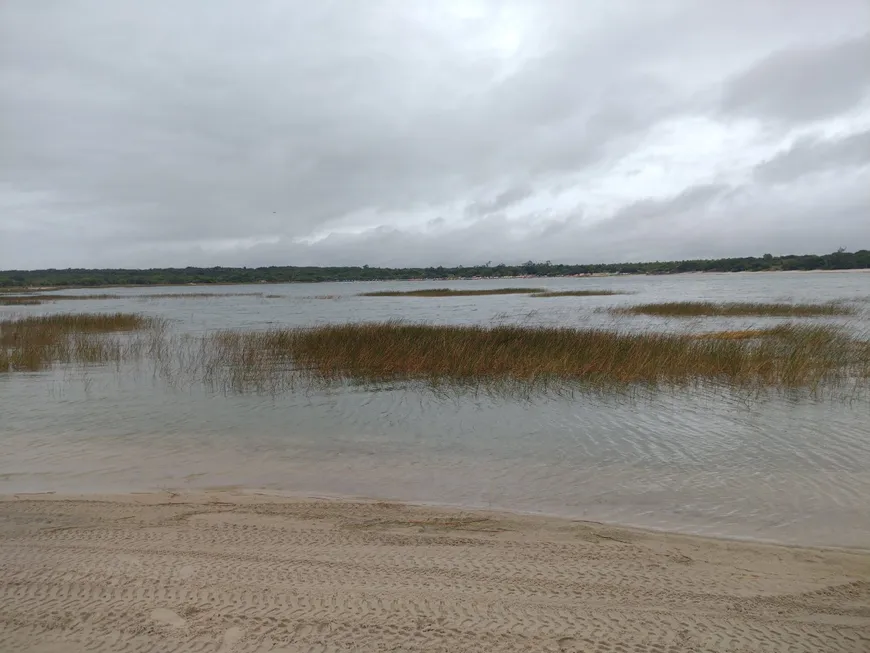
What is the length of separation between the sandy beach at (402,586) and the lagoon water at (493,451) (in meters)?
0.98

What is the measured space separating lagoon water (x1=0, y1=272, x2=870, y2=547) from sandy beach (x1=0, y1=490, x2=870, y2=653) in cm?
98

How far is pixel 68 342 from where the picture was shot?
63.9ft

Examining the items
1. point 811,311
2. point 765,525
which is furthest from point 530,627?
point 811,311

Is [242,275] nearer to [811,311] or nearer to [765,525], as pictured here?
[811,311]

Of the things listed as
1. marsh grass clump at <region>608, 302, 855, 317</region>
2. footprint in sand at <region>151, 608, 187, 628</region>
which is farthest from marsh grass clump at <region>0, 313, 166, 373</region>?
marsh grass clump at <region>608, 302, 855, 317</region>

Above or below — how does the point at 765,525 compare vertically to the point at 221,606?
below

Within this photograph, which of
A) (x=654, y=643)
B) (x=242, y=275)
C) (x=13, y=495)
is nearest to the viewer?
(x=654, y=643)

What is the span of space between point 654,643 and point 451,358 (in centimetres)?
1143

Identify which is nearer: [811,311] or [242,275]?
[811,311]

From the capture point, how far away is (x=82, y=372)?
48.7 ft

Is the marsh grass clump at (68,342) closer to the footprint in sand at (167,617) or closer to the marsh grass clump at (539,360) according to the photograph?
the marsh grass clump at (539,360)

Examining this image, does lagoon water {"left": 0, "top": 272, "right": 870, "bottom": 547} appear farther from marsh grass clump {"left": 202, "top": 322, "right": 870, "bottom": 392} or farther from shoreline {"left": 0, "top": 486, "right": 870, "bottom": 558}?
marsh grass clump {"left": 202, "top": 322, "right": 870, "bottom": 392}

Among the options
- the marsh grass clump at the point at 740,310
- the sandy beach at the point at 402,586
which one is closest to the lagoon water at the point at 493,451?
the sandy beach at the point at 402,586

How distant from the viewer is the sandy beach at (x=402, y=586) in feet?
10.5
